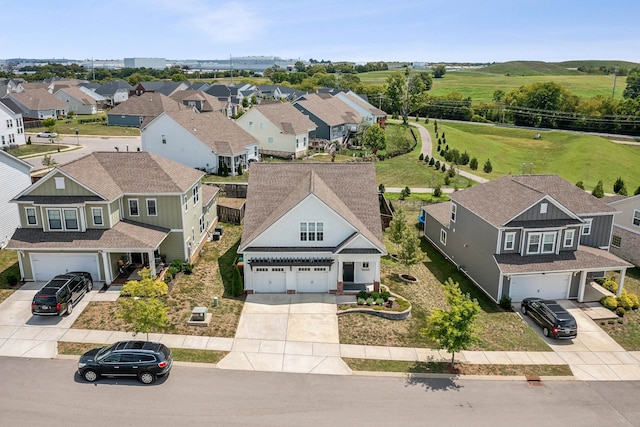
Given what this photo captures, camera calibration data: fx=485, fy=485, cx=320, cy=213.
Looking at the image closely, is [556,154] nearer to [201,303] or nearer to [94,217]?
[201,303]

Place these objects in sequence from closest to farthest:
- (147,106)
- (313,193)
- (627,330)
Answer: (627,330)
(313,193)
(147,106)

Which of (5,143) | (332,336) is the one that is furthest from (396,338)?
(5,143)

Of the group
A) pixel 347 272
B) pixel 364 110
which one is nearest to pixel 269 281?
pixel 347 272

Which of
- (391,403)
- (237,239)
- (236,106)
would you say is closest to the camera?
(391,403)

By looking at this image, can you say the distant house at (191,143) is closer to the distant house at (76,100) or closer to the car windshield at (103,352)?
the car windshield at (103,352)

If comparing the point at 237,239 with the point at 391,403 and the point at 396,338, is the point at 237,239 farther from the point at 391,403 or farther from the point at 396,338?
the point at 391,403

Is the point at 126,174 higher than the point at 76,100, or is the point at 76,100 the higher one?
the point at 76,100
